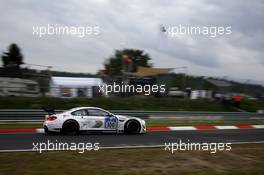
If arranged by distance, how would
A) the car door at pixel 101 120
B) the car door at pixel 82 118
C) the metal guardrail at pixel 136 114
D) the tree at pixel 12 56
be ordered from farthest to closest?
the tree at pixel 12 56, the metal guardrail at pixel 136 114, the car door at pixel 101 120, the car door at pixel 82 118

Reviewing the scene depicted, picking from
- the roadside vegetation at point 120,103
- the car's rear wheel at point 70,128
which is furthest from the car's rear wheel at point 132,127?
the roadside vegetation at point 120,103

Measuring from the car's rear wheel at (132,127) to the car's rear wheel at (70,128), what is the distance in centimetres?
183

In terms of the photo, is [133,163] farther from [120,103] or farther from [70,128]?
[120,103]

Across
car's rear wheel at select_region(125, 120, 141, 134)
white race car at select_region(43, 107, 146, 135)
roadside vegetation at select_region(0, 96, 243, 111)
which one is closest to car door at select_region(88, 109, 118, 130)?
white race car at select_region(43, 107, 146, 135)

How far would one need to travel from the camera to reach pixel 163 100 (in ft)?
88.8

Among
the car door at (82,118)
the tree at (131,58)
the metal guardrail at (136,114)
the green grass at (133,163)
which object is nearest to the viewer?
the green grass at (133,163)

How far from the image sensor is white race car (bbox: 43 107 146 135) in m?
13.7

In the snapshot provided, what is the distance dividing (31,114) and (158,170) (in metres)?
12.7

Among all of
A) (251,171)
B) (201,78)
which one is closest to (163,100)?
(201,78)

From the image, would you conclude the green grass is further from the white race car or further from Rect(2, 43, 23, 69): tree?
Rect(2, 43, 23, 69): tree

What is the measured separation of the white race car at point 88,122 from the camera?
13.7 m

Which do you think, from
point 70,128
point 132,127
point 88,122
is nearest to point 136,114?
point 132,127

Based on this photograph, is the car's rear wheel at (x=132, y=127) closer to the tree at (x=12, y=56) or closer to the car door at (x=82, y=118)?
the car door at (x=82, y=118)

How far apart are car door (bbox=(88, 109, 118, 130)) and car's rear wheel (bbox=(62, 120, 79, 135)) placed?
539mm
